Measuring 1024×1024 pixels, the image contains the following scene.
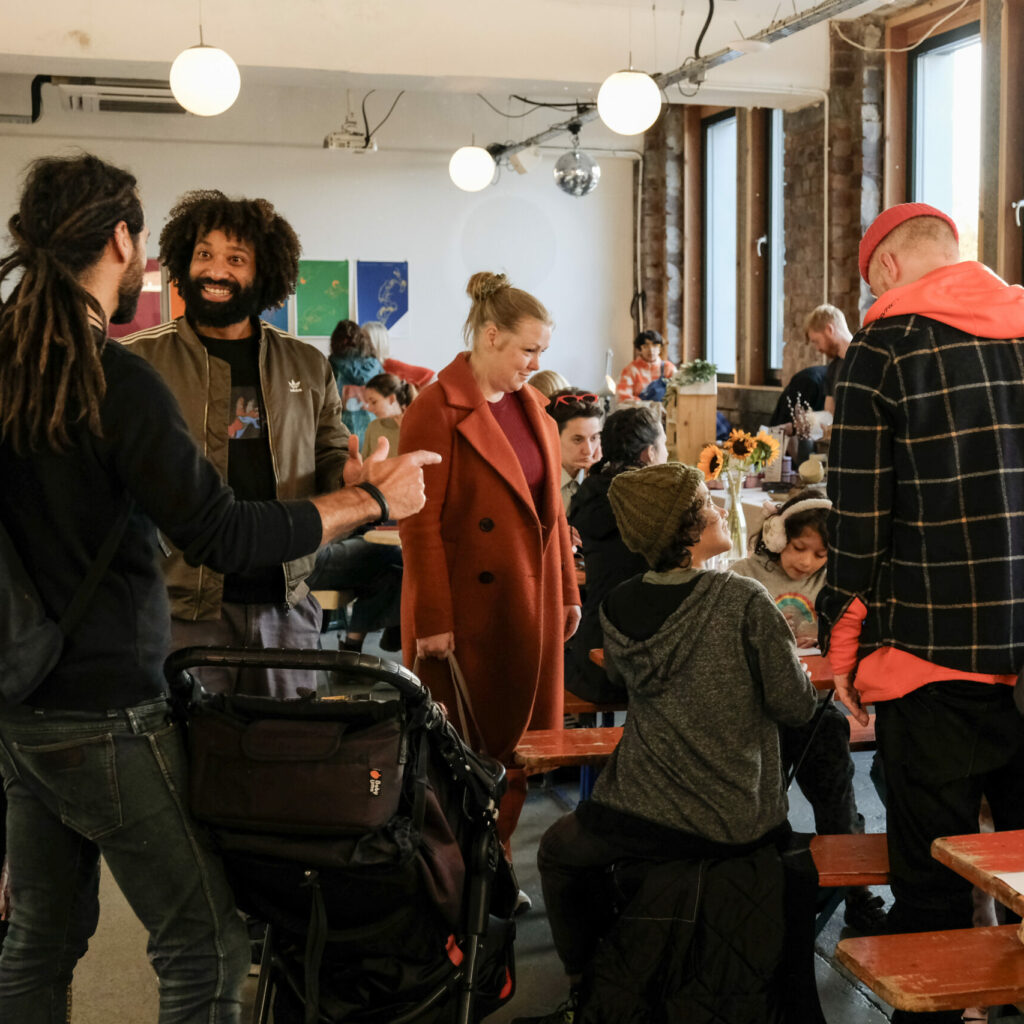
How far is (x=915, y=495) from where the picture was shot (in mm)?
2027

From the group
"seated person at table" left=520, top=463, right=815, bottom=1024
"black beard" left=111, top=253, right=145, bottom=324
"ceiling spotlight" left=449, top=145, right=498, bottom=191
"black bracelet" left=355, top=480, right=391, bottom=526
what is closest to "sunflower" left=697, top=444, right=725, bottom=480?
"seated person at table" left=520, top=463, right=815, bottom=1024

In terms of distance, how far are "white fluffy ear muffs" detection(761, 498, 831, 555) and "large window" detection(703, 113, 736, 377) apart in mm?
6333

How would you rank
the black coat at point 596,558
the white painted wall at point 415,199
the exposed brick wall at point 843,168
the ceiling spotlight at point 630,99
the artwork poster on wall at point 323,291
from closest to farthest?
the black coat at point 596,558, the ceiling spotlight at point 630,99, the exposed brick wall at point 843,168, the white painted wall at point 415,199, the artwork poster on wall at point 323,291

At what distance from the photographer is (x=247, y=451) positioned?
7.35ft

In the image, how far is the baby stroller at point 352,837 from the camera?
1.62 m

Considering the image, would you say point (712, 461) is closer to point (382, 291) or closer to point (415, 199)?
point (382, 291)

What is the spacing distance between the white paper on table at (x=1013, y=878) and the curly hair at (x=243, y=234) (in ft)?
5.06

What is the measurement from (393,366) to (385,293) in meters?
3.43

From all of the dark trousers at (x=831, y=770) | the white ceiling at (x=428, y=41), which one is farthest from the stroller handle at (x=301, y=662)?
the white ceiling at (x=428, y=41)

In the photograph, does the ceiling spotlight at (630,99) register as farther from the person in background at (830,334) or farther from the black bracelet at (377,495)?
the black bracelet at (377,495)

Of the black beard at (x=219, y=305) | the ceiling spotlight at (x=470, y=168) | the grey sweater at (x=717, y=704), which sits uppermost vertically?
the ceiling spotlight at (x=470, y=168)

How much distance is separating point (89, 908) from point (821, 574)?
7.58 ft

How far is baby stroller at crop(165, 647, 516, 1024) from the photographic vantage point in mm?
1621

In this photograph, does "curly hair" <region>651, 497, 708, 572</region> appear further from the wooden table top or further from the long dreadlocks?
the long dreadlocks
